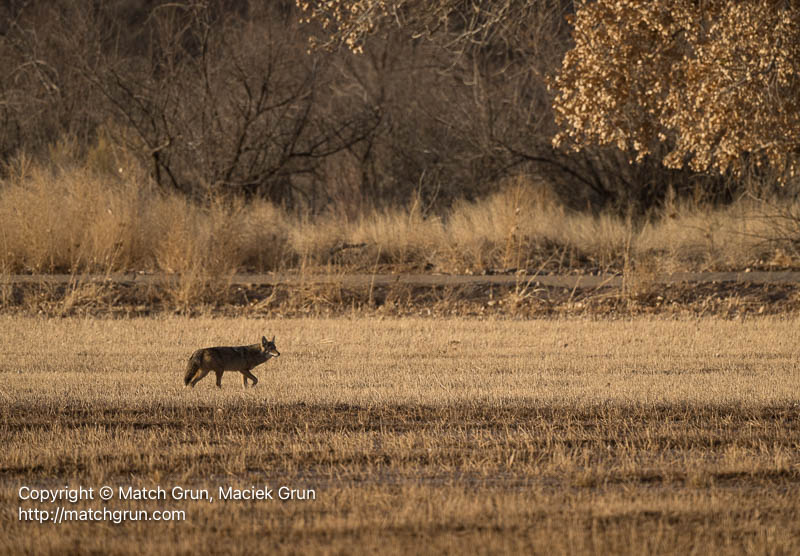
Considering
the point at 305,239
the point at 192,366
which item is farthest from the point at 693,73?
the point at 305,239

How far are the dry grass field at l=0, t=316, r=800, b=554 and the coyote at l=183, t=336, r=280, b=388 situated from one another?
0.17 m

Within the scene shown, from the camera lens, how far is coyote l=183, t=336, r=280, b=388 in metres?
8.62

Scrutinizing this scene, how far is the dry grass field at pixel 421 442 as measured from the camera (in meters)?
5.18

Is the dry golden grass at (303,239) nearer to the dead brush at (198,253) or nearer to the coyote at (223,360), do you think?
the dead brush at (198,253)

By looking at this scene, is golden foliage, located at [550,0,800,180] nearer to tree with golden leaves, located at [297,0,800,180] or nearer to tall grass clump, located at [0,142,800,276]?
tree with golden leaves, located at [297,0,800,180]

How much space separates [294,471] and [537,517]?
163 centimetres

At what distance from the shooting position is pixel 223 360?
8.67 m

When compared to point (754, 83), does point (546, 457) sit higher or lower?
lower

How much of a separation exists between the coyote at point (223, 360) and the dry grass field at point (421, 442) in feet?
0.54

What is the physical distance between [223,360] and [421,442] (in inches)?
90.7

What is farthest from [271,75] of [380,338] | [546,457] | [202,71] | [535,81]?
[546,457]

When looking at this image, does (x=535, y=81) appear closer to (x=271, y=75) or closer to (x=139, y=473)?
(x=271, y=75)

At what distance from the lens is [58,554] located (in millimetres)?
4922

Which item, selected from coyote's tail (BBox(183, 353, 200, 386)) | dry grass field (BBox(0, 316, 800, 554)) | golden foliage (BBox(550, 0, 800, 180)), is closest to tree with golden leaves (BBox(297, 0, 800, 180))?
golden foliage (BBox(550, 0, 800, 180))
